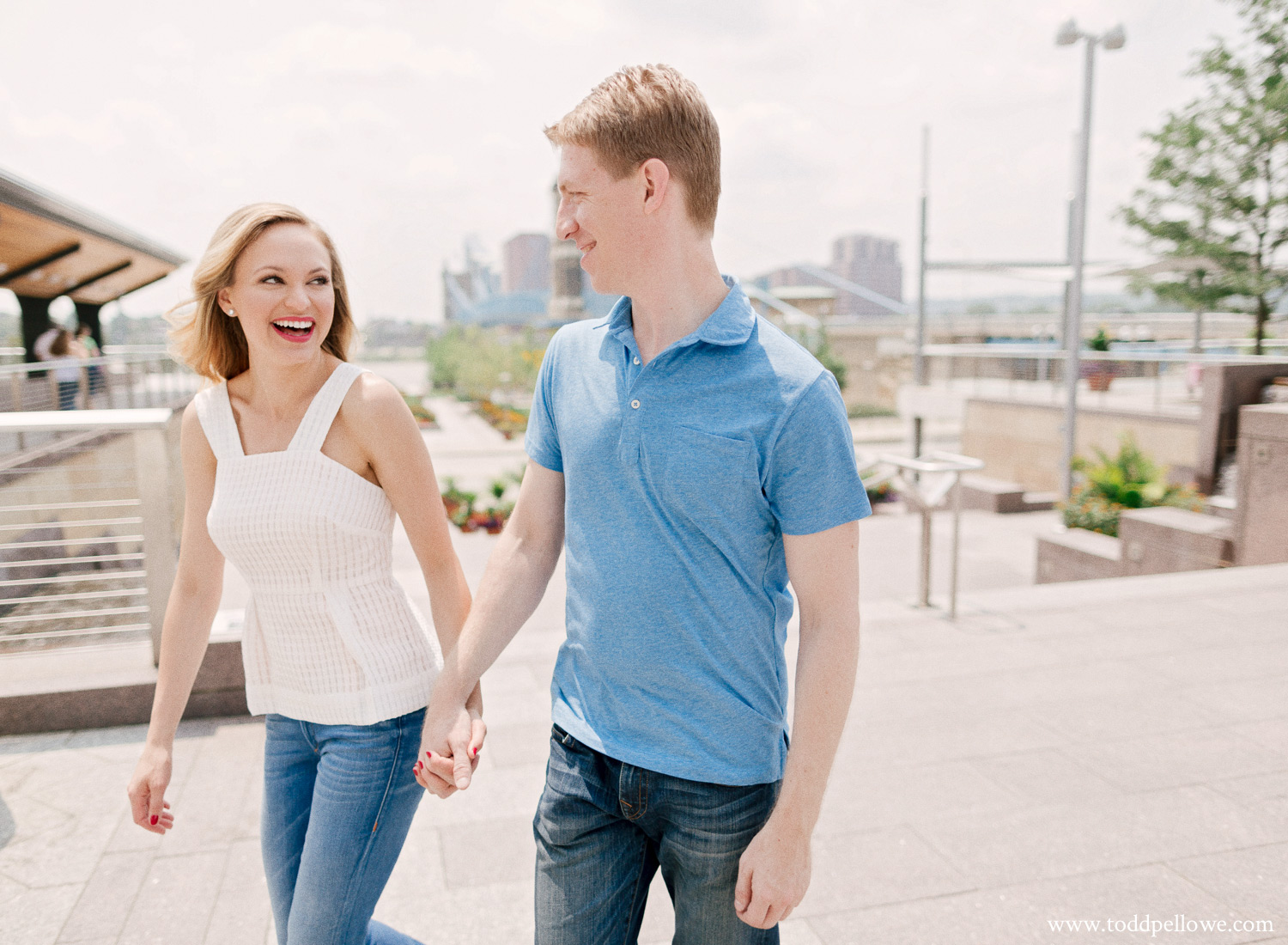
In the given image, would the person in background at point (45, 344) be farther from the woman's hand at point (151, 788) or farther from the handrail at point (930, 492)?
the woman's hand at point (151, 788)

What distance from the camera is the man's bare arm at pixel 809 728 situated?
1.43m

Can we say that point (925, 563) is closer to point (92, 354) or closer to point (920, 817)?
point (920, 817)

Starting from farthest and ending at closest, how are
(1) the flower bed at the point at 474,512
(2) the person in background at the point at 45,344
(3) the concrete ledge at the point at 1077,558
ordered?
1. (2) the person in background at the point at 45,344
2. (1) the flower bed at the point at 474,512
3. (3) the concrete ledge at the point at 1077,558

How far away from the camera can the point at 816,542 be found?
1.43m

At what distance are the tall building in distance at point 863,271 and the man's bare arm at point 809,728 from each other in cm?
12071

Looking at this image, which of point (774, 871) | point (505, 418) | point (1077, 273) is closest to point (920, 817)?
point (774, 871)

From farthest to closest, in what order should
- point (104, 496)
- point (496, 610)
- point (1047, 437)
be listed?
Result: point (1047, 437)
point (104, 496)
point (496, 610)

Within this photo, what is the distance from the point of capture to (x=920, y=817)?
11.2ft

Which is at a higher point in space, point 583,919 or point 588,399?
point 588,399

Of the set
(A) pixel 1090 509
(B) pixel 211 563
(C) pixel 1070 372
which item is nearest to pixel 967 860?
(B) pixel 211 563

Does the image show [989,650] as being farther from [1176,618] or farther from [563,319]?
[563,319]

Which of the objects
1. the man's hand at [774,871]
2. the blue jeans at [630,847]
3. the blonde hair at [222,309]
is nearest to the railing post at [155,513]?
the blonde hair at [222,309]

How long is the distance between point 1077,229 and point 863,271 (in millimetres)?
131100

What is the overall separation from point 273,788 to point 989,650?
14.5 ft
